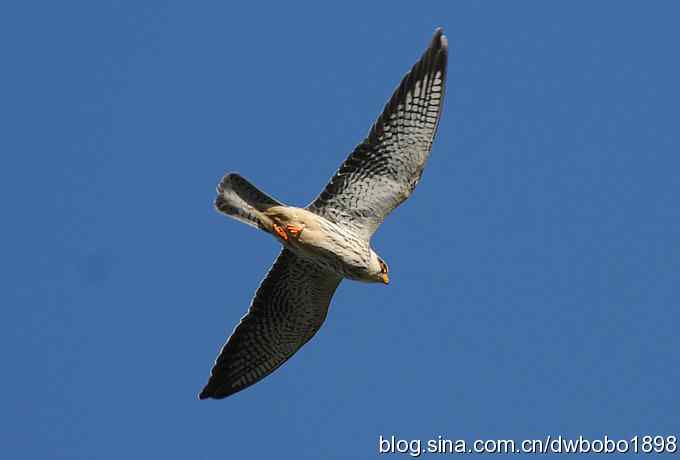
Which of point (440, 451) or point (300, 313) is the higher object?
point (300, 313)

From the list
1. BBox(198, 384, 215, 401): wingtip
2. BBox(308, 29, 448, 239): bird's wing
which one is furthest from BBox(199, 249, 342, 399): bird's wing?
BBox(308, 29, 448, 239): bird's wing

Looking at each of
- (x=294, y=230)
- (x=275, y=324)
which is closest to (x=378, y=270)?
(x=294, y=230)

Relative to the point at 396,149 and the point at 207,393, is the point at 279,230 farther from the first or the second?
the point at 207,393

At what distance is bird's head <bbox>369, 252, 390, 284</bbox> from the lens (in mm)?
13562

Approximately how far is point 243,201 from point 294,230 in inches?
26.6

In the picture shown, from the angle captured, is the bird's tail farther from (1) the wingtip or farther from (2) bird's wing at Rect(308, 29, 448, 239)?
(1) the wingtip

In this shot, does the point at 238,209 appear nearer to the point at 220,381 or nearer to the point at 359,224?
the point at 359,224

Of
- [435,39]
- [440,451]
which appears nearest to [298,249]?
[435,39]

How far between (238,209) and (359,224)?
1431 mm

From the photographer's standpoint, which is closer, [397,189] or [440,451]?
[397,189]

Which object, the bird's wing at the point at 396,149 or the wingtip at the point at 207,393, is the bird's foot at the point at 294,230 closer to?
the bird's wing at the point at 396,149

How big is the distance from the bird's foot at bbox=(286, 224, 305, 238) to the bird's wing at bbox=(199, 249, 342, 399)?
741 millimetres

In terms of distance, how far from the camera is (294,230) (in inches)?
524

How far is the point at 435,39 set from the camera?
13.5 meters
